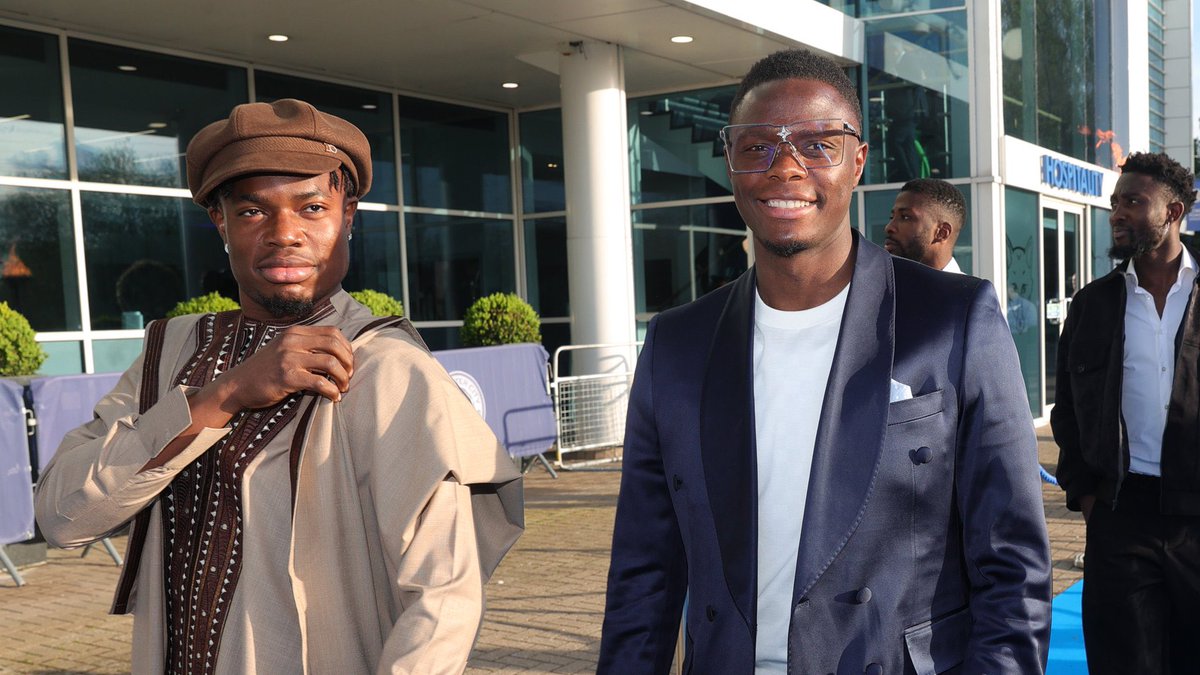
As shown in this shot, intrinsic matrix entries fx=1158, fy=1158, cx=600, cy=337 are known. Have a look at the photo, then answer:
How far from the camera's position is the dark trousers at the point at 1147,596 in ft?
12.8

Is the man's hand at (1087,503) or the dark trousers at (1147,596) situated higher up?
the man's hand at (1087,503)

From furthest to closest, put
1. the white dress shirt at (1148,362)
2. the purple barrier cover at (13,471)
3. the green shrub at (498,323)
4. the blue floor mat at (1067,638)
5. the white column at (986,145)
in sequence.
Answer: the white column at (986,145), the green shrub at (498,323), the purple barrier cover at (13,471), the blue floor mat at (1067,638), the white dress shirt at (1148,362)

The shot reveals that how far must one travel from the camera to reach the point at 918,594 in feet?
6.50

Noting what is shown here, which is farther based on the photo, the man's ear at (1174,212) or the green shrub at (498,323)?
the green shrub at (498,323)

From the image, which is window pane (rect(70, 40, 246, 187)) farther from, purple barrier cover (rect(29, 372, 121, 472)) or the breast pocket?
the breast pocket

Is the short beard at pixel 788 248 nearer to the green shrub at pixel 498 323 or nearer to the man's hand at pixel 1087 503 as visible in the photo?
the man's hand at pixel 1087 503

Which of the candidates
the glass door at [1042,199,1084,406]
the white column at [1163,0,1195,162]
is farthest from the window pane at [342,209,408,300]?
the white column at [1163,0,1195,162]

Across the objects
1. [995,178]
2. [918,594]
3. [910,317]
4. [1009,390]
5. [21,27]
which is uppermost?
[21,27]

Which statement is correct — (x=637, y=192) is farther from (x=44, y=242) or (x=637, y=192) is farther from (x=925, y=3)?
(x=44, y=242)

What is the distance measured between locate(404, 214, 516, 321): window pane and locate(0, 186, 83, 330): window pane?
4.91m

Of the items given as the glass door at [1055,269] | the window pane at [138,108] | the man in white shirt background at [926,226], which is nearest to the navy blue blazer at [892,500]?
the man in white shirt background at [926,226]

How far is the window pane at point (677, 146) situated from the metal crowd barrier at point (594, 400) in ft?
10.4

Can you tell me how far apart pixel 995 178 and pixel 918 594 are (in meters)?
13.1

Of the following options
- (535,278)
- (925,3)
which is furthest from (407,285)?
(925,3)
